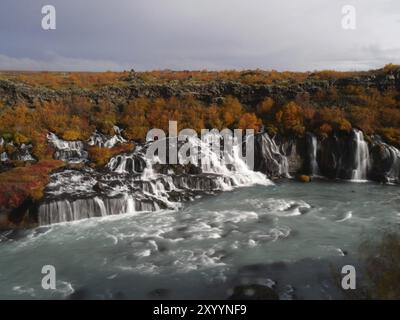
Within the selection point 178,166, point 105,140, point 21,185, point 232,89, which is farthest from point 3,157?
point 232,89

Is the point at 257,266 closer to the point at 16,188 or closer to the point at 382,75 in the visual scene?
the point at 16,188

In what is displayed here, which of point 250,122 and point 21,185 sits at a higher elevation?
point 250,122

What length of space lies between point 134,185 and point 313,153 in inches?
798

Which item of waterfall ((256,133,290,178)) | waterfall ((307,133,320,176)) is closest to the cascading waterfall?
waterfall ((256,133,290,178))

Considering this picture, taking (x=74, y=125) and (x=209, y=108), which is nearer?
(x=74, y=125)

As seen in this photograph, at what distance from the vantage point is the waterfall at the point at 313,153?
4397cm


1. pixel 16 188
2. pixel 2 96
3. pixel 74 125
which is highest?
pixel 2 96

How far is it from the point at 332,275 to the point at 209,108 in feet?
113

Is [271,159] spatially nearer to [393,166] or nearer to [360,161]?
[360,161]

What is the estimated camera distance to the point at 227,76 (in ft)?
219

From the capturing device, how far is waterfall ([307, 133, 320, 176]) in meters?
44.0

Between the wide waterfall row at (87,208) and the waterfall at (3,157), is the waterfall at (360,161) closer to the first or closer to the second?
the wide waterfall row at (87,208)

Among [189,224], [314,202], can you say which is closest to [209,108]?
[314,202]

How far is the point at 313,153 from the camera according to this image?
44312mm
